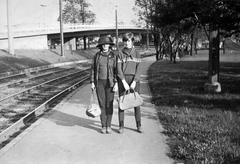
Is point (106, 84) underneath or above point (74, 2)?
underneath

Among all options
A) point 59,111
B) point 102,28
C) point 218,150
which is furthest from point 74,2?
point 218,150

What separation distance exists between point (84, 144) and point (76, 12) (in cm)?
6300

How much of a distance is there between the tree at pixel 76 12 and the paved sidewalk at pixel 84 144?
59.9 m

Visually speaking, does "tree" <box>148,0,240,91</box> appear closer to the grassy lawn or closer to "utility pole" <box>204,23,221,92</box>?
"utility pole" <box>204,23,221,92</box>

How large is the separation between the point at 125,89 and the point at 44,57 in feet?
97.3

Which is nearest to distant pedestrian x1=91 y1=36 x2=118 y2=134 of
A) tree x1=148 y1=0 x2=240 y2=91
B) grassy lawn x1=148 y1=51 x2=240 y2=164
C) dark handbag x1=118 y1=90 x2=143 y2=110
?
dark handbag x1=118 y1=90 x2=143 y2=110

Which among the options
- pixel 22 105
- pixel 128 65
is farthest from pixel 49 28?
pixel 128 65

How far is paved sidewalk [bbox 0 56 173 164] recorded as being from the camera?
480cm

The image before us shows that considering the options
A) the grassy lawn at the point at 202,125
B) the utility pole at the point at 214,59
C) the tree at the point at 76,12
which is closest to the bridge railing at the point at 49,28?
the tree at the point at 76,12

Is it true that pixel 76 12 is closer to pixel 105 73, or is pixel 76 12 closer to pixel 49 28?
pixel 49 28

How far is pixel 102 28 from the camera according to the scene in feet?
216

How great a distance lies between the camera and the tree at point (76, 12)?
64.7 m

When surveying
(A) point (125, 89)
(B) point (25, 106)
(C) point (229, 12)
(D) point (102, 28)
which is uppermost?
(D) point (102, 28)

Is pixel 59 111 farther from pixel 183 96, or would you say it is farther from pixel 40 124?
pixel 183 96
